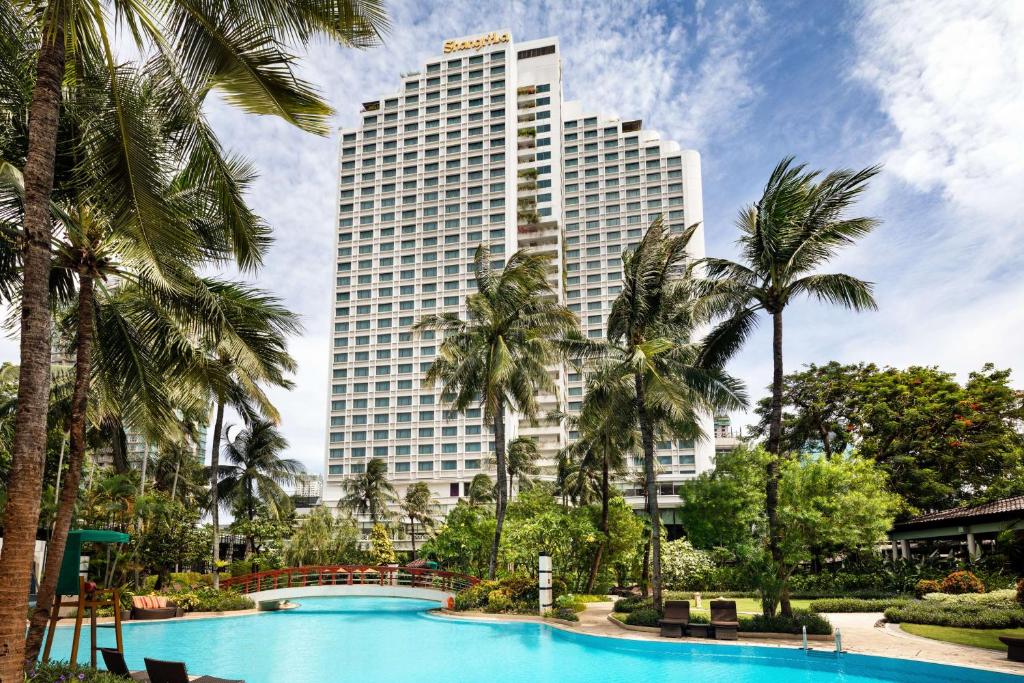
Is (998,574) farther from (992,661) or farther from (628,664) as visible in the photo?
(628,664)

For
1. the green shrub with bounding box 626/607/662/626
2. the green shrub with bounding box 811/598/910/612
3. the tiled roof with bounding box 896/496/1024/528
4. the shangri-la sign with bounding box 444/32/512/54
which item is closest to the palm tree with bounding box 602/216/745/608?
the green shrub with bounding box 626/607/662/626

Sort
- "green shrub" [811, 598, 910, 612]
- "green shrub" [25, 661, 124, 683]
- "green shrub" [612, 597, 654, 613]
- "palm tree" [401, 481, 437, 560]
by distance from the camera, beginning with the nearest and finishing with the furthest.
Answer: "green shrub" [25, 661, 124, 683], "green shrub" [612, 597, 654, 613], "green shrub" [811, 598, 910, 612], "palm tree" [401, 481, 437, 560]

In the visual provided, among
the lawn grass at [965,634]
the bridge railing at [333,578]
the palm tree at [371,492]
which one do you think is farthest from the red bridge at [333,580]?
the palm tree at [371,492]

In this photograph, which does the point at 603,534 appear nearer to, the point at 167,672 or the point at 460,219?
the point at 167,672

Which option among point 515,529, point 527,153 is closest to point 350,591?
point 515,529

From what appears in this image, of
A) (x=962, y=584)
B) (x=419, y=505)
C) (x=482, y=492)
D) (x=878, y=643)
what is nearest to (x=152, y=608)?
(x=878, y=643)

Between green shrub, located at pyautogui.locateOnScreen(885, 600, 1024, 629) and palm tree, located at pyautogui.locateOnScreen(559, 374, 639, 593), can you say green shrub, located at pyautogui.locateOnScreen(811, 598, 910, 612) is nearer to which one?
green shrub, located at pyautogui.locateOnScreen(885, 600, 1024, 629)

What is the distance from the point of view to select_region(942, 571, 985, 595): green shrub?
24.8m

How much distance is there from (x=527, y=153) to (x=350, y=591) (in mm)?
63436

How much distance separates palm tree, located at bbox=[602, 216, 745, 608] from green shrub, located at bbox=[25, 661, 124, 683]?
50.0ft

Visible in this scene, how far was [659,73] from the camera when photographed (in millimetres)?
19875

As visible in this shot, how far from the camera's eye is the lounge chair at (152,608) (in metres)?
25.0

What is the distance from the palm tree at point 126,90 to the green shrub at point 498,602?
20.1 meters

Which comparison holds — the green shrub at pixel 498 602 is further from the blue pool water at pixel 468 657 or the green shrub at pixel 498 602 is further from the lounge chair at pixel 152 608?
the lounge chair at pixel 152 608
